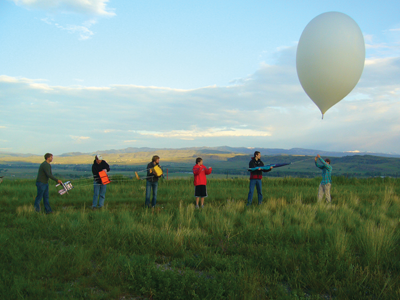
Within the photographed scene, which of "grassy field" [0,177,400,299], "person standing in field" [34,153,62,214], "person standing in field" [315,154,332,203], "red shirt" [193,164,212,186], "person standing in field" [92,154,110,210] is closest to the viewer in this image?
"grassy field" [0,177,400,299]

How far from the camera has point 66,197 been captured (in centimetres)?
1388

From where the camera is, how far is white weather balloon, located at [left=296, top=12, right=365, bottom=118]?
9.75 metres

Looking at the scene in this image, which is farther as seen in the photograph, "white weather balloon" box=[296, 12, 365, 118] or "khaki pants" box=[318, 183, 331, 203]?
"khaki pants" box=[318, 183, 331, 203]

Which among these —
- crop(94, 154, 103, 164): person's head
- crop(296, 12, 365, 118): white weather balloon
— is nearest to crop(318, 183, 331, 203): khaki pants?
crop(296, 12, 365, 118): white weather balloon

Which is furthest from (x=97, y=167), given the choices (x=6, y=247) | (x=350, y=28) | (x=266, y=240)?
(x=350, y=28)

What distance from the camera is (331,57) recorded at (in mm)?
9750

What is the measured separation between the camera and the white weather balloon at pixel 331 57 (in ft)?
32.0

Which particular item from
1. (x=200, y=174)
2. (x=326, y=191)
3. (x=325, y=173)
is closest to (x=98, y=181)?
(x=200, y=174)

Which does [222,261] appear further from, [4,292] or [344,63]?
[344,63]

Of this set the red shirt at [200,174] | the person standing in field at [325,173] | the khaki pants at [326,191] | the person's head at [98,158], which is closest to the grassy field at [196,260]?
the red shirt at [200,174]

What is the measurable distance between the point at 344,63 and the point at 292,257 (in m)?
6.98

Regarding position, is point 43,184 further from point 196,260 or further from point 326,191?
point 326,191

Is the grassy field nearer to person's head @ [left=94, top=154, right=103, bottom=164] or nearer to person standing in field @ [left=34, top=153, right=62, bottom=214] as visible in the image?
person standing in field @ [left=34, top=153, right=62, bottom=214]

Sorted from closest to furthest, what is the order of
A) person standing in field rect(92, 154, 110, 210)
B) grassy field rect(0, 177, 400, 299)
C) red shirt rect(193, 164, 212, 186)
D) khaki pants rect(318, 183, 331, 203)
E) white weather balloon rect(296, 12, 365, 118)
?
1. grassy field rect(0, 177, 400, 299)
2. white weather balloon rect(296, 12, 365, 118)
3. red shirt rect(193, 164, 212, 186)
4. person standing in field rect(92, 154, 110, 210)
5. khaki pants rect(318, 183, 331, 203)
